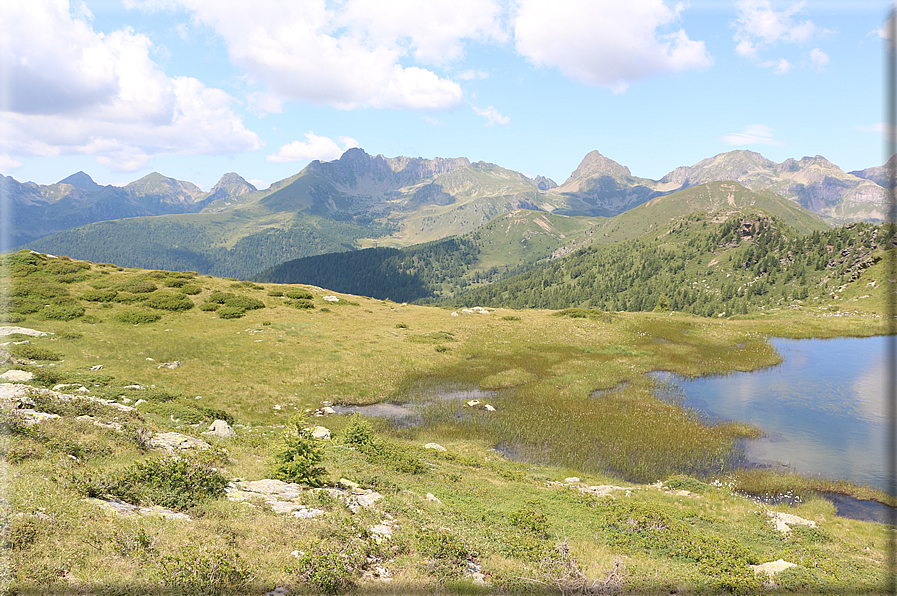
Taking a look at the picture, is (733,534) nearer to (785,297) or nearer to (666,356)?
(666,356)

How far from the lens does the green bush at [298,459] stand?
15.2 m

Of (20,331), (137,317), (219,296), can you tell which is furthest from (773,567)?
(219,296)

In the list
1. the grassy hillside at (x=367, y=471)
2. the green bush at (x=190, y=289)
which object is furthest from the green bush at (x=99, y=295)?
the green bush at (x=190, y=289)

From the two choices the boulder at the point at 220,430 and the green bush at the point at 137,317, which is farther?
the green bush at the point at 137,317

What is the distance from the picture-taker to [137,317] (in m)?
45.7

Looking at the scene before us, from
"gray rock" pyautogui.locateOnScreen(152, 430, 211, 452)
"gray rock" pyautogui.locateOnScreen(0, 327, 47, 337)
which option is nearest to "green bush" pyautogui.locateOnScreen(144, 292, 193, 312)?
"gray rock" pyautogui.locateOnScreen(0, 327, 47, 337)

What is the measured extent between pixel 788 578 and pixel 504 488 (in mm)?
10685

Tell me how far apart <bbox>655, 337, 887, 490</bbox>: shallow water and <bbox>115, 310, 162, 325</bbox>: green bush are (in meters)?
59.5

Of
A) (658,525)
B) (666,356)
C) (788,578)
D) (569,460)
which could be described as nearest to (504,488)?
(658,525)

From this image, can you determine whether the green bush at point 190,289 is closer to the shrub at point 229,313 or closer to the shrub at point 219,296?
the shrub at point 219,296

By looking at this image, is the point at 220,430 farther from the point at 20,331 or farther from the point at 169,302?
the point at 169,302

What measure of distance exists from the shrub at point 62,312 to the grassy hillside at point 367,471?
0.19 m

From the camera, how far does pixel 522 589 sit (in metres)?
9.45

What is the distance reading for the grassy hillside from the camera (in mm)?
9023
